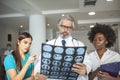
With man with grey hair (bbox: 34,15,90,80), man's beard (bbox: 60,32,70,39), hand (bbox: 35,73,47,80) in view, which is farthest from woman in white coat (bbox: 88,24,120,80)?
hand (bbox: 35,73,47,80)

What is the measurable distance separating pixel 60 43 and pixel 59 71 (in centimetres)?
34

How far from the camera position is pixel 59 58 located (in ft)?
Answer: 4.35

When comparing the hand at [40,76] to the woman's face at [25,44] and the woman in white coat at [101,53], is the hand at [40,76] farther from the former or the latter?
the woman in white coat at [101,53]

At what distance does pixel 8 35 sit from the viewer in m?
8.88

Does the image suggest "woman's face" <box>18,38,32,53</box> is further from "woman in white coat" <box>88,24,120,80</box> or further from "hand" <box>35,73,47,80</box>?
"woman in white coat" <box>88,24,120,80</box>

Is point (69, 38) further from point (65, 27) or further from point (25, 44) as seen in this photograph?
point (25, 44)

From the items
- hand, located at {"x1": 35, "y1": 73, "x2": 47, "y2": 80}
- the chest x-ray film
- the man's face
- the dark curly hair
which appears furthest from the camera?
the dark curly hair

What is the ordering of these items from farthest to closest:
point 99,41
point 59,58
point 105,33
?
1. point 105,33
2. point 99,41
3. point 59,58

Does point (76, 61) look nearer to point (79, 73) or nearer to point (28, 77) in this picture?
point (79, 73)

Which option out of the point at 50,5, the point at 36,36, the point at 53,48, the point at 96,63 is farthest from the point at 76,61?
the point at 36,36

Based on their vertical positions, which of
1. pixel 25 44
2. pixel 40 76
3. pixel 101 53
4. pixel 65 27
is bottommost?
pixel 40 76

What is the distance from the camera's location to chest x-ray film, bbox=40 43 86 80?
129 centimetres

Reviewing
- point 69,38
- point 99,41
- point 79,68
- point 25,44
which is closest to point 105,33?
point 99,41

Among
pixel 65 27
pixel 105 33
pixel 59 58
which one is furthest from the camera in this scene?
pixel 105 33
